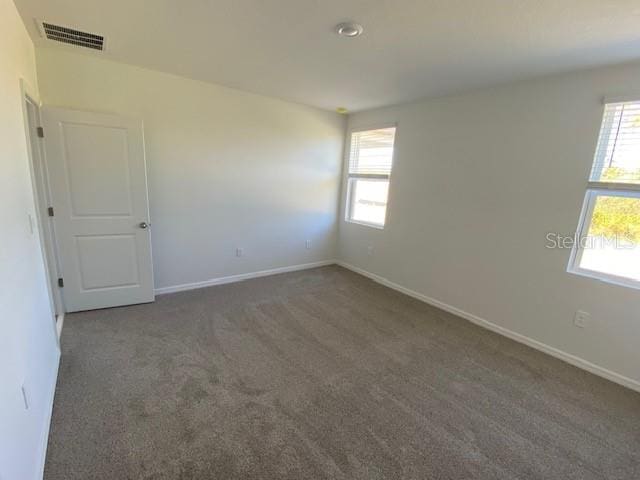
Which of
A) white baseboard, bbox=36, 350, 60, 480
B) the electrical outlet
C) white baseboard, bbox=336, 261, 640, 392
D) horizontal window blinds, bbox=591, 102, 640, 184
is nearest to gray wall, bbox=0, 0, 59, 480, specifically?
white baseboard, bbox=36, 350, 60, 480

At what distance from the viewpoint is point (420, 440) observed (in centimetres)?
174

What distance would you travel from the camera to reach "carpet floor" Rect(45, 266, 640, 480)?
5.15 ft

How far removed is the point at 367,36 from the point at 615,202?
2300mm

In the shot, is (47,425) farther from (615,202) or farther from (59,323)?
(615,202)

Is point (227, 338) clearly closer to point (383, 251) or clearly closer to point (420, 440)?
point (420, 440)

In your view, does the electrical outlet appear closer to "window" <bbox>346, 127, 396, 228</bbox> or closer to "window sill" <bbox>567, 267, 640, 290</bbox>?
"window sill" <bbox>567, 267, 640, 290</bbox>

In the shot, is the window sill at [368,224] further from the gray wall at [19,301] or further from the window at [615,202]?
the gray wall at [19,301]

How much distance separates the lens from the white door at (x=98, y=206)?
2.70 metres

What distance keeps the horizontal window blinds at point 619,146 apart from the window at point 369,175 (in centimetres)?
212

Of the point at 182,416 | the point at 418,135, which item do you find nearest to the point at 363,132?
the point at 418,135

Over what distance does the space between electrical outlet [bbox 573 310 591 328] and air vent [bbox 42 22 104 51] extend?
4517 mm

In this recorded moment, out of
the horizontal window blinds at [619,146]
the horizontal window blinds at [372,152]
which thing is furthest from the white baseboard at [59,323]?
the horizontal window blinds at [619,146]

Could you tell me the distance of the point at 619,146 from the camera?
2264mm

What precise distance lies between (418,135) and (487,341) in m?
2.43
